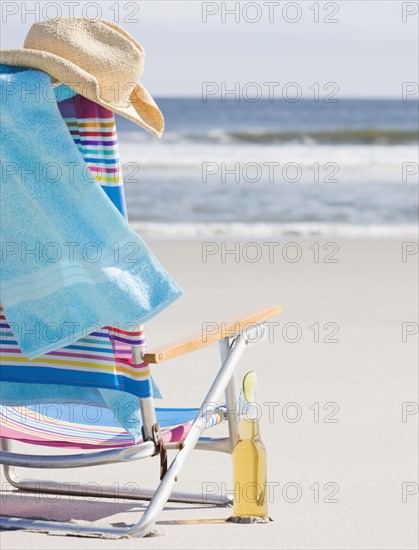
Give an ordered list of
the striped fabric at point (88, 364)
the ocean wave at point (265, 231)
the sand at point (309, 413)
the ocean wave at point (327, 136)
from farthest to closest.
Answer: the ocean wave at point (327, 136), the ocean wave at point (265, 231), the sand at point (309, 413), the striped fabric at point (88, 364)

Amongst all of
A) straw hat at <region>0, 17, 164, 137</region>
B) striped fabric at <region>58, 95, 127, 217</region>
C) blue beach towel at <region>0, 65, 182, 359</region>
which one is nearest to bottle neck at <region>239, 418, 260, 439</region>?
blue beach towel at <region>0, 65, 182, 359</region>

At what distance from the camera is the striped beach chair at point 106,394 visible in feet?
9.83

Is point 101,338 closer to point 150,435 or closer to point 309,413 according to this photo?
point 150,435

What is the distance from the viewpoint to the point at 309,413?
4.49 meters

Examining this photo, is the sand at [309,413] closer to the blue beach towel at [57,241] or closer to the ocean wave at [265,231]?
the blue beach towel at [57,241]

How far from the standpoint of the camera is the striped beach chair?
3.00 metres

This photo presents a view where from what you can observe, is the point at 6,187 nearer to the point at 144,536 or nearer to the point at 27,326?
the point at 27,326

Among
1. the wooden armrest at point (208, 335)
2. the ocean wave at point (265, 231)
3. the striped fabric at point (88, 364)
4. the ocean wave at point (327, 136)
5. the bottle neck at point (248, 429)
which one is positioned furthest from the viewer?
the ocean wave at point (327, 136)

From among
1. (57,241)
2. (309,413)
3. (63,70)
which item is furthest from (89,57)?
(309,413)

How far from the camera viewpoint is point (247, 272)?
7.93 m

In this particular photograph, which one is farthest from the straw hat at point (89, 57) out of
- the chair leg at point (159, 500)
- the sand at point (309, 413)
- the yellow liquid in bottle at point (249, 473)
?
the sand at point (309, 413)

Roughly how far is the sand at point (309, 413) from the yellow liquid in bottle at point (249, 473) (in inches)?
2.7

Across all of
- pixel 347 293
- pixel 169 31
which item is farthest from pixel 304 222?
pixel 169 31

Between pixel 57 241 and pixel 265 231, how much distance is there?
8338 millimetres
